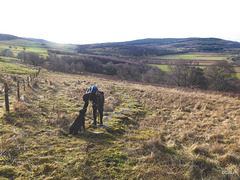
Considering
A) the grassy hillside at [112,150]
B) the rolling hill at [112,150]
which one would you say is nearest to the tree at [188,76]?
the grassy hillside at [112,150]

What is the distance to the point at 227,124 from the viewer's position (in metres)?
7.14

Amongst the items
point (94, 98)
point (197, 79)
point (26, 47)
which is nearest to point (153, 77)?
point (197, 79)

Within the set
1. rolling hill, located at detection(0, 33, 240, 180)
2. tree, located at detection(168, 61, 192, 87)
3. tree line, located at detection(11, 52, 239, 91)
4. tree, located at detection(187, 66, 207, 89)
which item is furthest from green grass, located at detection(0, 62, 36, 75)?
tree, located at detection(187, 66, 207, 89)

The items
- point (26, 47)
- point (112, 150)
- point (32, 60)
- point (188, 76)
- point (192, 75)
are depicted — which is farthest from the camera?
point (26, 47)

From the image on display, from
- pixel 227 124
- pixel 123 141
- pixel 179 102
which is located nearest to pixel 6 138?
pixel 123 141

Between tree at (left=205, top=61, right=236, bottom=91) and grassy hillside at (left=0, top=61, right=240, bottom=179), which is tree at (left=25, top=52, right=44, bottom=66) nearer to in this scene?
grassy hillside at (left=0, top=61, right=240, bottom=179)

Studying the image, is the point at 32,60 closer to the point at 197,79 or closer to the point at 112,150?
the point at 197,79

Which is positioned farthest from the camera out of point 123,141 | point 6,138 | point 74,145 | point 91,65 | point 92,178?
point 91,65

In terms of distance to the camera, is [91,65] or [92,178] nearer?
[92,178]

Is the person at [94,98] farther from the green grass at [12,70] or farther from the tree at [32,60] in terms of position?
the tree at [32,60]

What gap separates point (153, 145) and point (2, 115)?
21.3 ft

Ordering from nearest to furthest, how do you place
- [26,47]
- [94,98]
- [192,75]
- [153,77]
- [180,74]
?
[94,98], [192,75], [180,74], [153,77], [26,47]

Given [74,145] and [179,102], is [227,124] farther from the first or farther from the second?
[74,145]

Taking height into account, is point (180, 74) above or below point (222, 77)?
above
